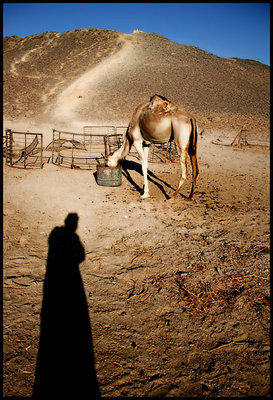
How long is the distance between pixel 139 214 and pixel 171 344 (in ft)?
13.5

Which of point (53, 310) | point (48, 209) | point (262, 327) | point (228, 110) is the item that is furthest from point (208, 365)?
point (228, 110)

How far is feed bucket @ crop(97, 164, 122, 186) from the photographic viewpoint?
8758mm

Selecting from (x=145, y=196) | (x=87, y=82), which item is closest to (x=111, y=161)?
(x=145, y=196)

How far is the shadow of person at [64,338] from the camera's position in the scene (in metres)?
2.59

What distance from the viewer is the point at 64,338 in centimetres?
313

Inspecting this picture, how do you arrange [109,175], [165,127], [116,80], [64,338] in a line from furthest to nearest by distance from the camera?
1. [116,80]
2. [109,175]
3. [165,127]
4. [64,338]

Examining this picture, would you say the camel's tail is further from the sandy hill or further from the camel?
the sandy hill

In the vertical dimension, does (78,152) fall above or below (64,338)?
above

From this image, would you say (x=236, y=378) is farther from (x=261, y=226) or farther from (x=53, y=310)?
(x=261, y=226)

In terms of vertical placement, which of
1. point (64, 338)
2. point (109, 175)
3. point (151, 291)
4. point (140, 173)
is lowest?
point (64, 338)

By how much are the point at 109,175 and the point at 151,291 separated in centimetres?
563

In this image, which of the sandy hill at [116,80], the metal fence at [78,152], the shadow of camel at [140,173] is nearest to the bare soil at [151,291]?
Answer: the shadow of camel at [140,173]

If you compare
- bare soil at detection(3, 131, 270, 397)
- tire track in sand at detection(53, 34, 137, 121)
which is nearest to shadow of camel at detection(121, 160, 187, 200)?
bare soil at detection(3, 131, 270, 397)

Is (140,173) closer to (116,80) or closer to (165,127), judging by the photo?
(165,127)
